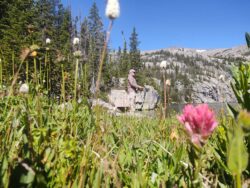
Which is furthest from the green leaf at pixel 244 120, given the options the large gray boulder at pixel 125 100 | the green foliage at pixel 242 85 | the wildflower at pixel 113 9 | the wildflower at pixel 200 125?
the large gray boulder at pixel 125 100

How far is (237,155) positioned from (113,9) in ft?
2.35

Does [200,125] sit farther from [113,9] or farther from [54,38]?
[54,38]

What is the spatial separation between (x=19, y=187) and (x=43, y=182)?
91mm

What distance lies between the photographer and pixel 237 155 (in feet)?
2.53

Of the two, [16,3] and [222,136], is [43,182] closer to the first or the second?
[222,136]

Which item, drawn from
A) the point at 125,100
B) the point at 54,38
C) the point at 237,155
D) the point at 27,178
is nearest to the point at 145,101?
the point at 125,100

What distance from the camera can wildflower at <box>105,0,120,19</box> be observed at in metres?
1.16

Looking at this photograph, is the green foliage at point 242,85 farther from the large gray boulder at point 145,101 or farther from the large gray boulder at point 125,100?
the large gray boulder at point 145,101

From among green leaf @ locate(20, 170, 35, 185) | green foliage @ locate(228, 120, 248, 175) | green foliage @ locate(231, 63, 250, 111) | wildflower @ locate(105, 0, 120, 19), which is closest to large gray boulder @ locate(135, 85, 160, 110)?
green foliage @ locate(231, 63, 250, 111)

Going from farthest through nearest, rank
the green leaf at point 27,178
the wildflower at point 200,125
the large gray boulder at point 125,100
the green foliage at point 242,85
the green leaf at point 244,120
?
the large gray boulder at point 125,100 < the green foliage at point 242,85 < the green leaf at point 27,178 < the wildflower at point 200,125 < the green leaf at point 244,120

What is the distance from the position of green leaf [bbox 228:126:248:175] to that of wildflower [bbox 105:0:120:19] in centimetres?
64

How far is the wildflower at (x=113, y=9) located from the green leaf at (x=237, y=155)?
2.11 feet

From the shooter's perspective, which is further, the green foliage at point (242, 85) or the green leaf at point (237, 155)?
the green foliage at point (242, 85)

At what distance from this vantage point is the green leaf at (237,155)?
756 mm
